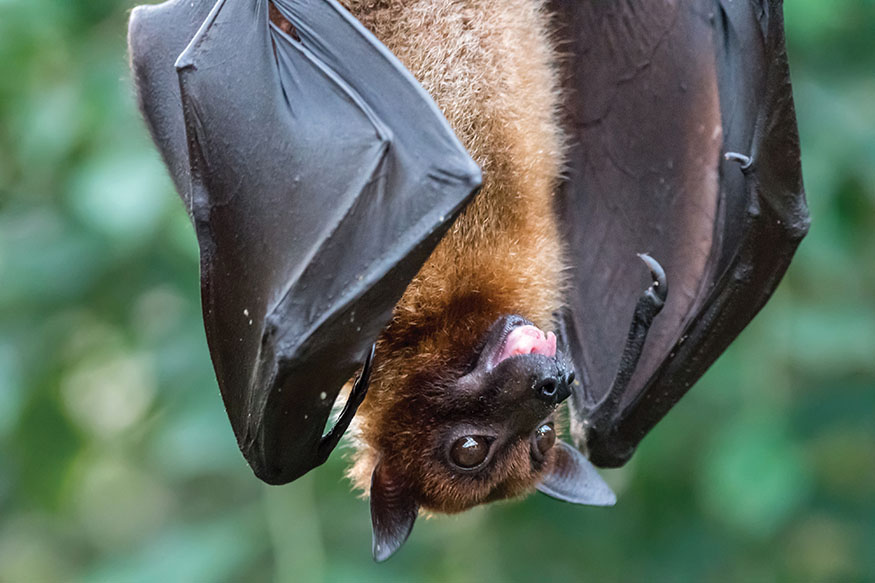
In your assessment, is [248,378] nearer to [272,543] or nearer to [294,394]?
[294,394]

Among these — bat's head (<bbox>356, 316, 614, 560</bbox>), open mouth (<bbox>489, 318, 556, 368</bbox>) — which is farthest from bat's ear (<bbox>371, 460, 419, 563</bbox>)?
open mouth (<bbox>489, 318, 556, 368</bbox>)

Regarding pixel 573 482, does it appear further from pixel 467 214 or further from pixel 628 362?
pixel 467 214

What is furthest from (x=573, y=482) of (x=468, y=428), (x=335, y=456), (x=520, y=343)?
(x=335, y=456)

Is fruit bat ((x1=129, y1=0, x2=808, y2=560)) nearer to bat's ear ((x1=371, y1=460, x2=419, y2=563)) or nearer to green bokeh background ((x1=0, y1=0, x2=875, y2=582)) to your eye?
bat's ear ((x1=371, y1=460, x2=419, y2=563))

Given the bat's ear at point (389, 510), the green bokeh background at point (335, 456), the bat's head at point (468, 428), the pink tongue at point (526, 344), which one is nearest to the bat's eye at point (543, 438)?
the bat's head at point (468, 428)

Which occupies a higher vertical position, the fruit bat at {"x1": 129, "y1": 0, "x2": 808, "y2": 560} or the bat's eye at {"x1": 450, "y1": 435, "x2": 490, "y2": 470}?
the fruit bat at {"x1": 129, "y1": 0, "x2": 808, "y2": 560}

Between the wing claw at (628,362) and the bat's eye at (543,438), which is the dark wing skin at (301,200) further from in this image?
the wing claw at (628,362)

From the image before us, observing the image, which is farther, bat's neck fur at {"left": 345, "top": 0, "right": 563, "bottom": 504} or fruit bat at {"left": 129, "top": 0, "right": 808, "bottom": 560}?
bat's neck fur at {"left": 345, "top": 0, "right": 563, "bottom": 504}
